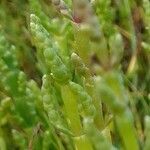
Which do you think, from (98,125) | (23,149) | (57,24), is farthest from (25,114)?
(98,125)

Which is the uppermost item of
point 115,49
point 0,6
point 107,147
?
point 115,49

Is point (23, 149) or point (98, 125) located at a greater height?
point (98, 125)

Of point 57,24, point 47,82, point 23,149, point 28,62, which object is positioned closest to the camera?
point 47,82

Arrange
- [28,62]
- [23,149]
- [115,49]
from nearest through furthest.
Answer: [115,49] < [23,149] < [28,62]

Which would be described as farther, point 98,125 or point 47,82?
point 47,82

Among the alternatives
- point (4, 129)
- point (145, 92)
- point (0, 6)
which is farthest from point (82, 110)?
point (0, 6)

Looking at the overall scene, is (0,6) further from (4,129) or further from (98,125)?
(98,125)
